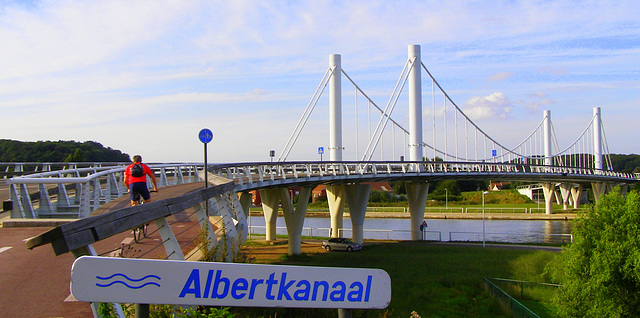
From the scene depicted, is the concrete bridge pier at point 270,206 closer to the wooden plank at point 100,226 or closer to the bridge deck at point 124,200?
the bridge deck at point 124,200

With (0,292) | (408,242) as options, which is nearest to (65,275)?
(0,292)

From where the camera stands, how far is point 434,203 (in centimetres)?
10450

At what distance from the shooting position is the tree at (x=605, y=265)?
17.9m

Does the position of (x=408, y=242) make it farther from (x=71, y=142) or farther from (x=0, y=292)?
(x=71, y=142)

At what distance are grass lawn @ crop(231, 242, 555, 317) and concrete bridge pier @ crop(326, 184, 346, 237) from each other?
13.8ft

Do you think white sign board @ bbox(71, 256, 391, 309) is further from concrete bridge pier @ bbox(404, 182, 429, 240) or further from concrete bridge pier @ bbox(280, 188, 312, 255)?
concrete bridge pier @ bbox(404, 182, 429, 240)

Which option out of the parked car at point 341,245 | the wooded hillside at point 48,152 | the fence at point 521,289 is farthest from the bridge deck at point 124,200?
the wooded hillside at point 48,152

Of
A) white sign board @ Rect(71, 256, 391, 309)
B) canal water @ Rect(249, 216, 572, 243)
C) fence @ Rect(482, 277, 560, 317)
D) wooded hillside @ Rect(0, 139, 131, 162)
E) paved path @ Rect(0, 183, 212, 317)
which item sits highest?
wooded hillside @ Rect(0, 139, 131, 162)

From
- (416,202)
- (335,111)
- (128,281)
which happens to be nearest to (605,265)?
(128,281)

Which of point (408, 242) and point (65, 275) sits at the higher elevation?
point (65, 275)

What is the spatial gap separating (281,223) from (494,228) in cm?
2682

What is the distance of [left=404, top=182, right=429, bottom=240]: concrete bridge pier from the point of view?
165 ft

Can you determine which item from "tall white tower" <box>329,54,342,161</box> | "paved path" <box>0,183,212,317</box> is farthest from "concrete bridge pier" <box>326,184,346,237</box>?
"paved path" <box>0,183,212,317</box>

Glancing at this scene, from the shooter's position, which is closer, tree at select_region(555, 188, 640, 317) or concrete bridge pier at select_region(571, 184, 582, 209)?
tree at select_region(555, 188, 640, 317)
